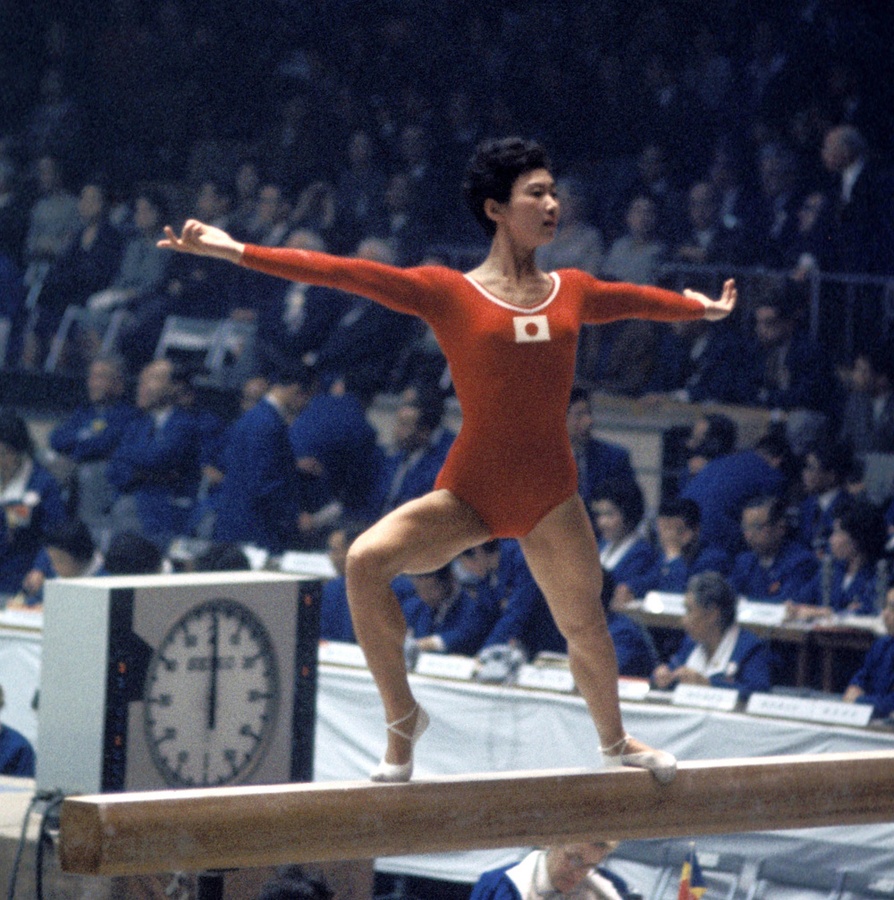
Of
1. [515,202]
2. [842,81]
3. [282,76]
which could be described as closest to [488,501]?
[515,202]

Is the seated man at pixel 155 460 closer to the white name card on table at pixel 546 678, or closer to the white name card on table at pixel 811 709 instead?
the white name card on table at pixel 546 678

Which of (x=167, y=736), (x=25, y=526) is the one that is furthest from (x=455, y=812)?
(x=25, y=526)

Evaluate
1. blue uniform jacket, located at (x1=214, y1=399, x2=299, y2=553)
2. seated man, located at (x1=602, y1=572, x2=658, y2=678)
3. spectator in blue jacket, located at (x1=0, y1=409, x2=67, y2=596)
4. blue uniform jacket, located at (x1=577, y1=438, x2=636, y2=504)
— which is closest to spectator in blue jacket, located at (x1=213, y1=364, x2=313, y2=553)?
blue uniform jacket, located at (x1=214, y1=399, x2=299, y2=553)

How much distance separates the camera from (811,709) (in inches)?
203

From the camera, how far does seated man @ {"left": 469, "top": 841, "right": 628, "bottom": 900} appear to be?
4.22 meters

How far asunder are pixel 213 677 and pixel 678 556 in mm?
3017

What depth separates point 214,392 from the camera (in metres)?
9.87

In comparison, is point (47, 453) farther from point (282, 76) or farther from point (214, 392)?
point (282, 76)

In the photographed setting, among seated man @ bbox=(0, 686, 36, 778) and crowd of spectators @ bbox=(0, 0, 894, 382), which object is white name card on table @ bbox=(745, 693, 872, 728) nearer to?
seated man @ bbox=(0, 686, 36, 778)

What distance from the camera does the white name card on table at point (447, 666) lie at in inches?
227

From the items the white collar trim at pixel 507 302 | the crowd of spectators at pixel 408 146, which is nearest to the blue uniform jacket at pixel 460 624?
the crowd of spectators at pixel 408 146

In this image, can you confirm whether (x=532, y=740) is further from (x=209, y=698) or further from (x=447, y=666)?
(x=209, y=698)

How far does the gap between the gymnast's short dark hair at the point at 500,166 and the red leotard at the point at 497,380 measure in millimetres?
188

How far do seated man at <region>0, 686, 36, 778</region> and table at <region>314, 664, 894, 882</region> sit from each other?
3.71 ft
